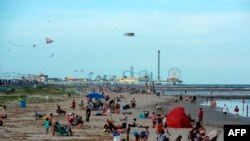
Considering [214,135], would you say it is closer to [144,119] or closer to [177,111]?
[177,111]

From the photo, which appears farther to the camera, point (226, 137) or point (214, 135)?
point (214, 135)

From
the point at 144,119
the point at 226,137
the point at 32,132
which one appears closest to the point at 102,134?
the point at 32,132

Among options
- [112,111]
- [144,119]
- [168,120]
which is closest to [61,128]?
[168,120]

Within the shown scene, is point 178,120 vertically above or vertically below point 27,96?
above

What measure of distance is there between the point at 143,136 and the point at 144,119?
43.3 feet

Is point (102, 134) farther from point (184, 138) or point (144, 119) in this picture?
point (144, 119)

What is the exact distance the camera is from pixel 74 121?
2673cm

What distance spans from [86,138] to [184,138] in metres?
4.93

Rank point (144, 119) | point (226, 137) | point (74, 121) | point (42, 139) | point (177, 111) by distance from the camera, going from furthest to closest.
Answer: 1. point (144, 119)
2. point (74, 121)
3. point (177, 111)
4. point (42, 139)
5. point (226, 137)

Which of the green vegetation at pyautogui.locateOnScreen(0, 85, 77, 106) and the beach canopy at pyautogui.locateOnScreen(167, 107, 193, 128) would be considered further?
the green vegetation at pyautogui.locateOnScreen(0, 85, 77, 106)

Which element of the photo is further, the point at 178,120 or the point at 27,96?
the point at 27,96

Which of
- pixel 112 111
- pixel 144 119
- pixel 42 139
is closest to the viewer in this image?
pixel 42 139

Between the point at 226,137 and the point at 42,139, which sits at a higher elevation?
the point at 226,137

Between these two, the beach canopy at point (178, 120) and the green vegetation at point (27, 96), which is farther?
the green vegetation at point (27, 96)
